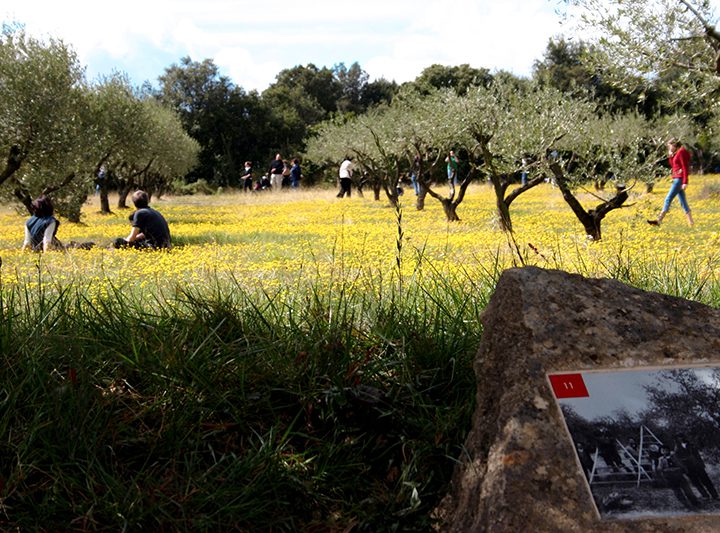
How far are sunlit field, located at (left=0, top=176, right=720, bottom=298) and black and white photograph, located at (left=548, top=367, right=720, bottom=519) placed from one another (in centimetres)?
167

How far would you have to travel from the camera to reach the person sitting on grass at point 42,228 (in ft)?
42.7

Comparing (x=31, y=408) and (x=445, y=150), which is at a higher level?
(x=445, y=150)

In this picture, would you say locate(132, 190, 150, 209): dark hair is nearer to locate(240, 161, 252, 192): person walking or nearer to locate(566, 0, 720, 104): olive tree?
locate(566, 0, 720, 104): olive tree

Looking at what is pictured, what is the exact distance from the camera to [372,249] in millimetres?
12047

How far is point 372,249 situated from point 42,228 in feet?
21.6

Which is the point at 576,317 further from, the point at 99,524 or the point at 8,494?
the point at 8,494

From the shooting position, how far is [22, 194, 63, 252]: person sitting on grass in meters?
13.0

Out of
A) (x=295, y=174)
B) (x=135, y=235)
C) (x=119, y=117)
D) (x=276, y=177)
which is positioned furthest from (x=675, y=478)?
(x=276, y=177)

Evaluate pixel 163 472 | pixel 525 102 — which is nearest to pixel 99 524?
pixel 163 472

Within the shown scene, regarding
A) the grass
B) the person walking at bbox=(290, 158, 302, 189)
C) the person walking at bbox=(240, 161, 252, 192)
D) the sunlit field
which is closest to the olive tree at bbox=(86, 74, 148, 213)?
the sunlit field

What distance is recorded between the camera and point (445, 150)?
86.2 ft

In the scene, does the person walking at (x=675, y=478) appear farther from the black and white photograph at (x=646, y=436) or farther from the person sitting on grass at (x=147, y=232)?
the person sitting on grass at (x=147, y=232)

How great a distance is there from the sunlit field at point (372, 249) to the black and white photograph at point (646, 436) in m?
1.67

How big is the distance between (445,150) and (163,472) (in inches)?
954
